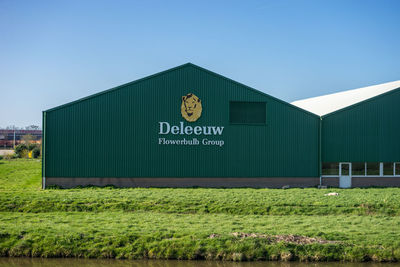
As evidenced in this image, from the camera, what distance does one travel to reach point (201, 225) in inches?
747

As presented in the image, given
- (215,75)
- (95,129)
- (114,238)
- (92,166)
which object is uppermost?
(215,75)

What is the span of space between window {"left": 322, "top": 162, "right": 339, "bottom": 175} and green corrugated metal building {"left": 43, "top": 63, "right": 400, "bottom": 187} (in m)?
0.07

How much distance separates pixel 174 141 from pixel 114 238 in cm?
1593

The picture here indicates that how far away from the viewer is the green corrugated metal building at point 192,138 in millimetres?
31516

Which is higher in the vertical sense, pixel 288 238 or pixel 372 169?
pixel 372 169

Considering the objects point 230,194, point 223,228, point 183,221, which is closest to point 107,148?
point 230,194

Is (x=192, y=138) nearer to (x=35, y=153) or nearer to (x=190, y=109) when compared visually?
(x=190, y=109)

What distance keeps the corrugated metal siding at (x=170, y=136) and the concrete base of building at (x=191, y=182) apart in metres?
0.34

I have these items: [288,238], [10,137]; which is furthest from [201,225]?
[10,137]

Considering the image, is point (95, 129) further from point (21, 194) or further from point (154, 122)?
point (21, 194)

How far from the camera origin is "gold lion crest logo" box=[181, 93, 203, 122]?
3284 centimetres

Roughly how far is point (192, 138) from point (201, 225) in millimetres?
14153

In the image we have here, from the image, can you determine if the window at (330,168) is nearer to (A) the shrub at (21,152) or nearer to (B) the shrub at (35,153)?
(B) the shrub at (35,153)

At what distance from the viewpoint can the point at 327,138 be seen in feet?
113
